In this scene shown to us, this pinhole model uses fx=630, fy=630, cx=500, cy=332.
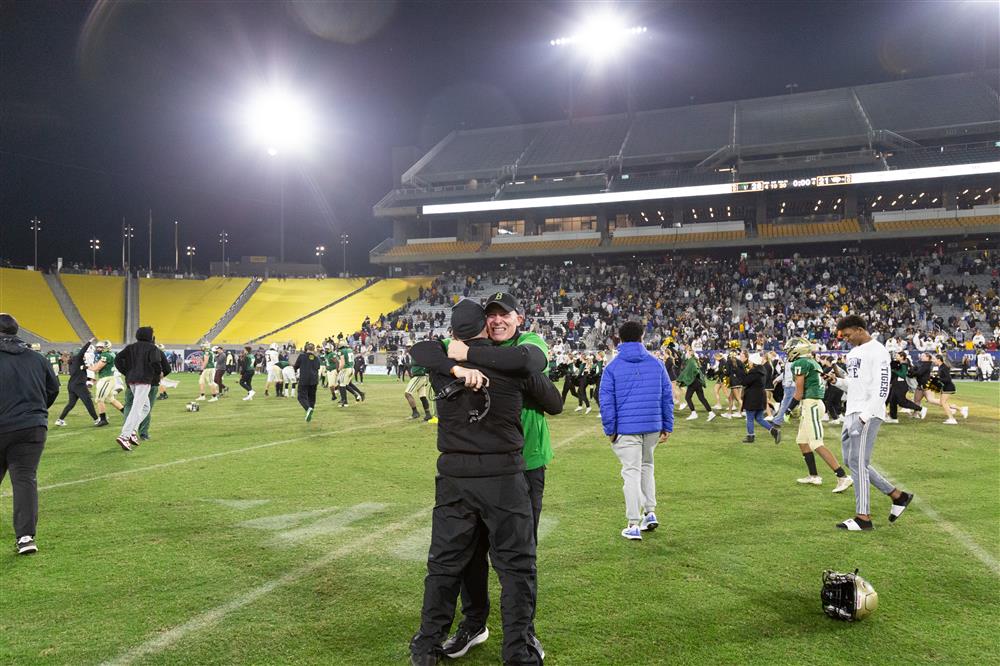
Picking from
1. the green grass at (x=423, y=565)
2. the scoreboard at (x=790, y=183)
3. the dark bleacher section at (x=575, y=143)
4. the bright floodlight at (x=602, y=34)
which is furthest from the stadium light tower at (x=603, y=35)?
the green grass at (x=423, y=565)

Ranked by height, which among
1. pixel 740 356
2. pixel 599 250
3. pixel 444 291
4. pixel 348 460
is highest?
pixel 599 250

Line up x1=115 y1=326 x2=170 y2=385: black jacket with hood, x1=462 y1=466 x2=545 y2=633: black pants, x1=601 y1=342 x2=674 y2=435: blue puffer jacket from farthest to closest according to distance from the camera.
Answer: x1=115 y1=326 x2=170 y2=385: black jacket with hood, x1=601 y1=342 x2=674 y2=435: blue puffer jacket, x1=462 y1=466 x2=545 y2=633: black pants

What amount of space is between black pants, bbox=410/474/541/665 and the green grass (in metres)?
0.50

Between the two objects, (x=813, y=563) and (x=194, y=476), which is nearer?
(x=813, y=563)

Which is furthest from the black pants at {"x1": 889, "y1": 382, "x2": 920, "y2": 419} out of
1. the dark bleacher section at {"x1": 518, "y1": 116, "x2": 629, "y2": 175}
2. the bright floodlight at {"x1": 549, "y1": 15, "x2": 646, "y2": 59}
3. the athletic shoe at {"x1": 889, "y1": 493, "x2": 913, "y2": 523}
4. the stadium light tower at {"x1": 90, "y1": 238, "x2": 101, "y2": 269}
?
the stadium light tower at {"x1": 90, "y1": 238, "x2": 101, "y2": 269}

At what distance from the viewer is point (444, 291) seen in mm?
50406

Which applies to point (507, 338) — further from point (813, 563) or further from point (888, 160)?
point (888, 160)

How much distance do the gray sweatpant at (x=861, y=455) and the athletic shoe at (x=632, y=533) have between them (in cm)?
225

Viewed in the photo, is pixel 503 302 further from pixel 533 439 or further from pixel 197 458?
pixel 197 458

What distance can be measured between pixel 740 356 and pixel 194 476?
1111 cm

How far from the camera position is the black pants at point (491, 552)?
322 centimetres

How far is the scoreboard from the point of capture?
141 feet

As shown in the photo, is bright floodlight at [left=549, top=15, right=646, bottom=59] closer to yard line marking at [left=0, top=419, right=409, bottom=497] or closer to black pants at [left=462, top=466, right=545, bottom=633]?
yard line marking at [left=0, top=419, right=409, bottom=497]

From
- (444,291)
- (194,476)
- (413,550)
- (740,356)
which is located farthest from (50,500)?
(444,291)
